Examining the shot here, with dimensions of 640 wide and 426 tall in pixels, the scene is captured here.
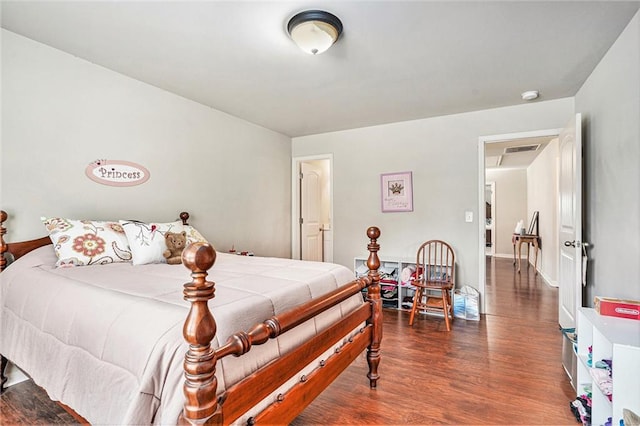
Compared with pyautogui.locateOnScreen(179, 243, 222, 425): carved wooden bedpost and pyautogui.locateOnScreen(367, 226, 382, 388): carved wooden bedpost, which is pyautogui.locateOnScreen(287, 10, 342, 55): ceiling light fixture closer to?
pyautogui.locateOnScreen(367, 226, 382, 388): carved wooden bedpost

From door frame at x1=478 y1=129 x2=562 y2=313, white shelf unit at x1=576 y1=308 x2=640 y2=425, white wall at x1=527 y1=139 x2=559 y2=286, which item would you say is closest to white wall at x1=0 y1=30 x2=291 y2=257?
door frame at x1=478 y1=129 x2=562 y2=313

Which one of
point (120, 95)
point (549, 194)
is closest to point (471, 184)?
point (549, 194)

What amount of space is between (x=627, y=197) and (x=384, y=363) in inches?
76.5

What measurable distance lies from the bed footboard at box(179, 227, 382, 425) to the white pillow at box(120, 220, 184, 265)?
1339mm

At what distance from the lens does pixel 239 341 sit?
103 cm

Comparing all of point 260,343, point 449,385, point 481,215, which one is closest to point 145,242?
point 260,343

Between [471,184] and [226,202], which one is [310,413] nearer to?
[226,202]

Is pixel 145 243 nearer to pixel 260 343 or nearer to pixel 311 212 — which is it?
pixel 260 343

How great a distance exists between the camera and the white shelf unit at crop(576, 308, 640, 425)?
136cm

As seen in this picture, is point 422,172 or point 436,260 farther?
point 422,172

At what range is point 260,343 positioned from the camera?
1105 millimetres

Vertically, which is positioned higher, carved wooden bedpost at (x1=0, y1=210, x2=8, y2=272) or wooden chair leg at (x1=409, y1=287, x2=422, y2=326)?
carved wooden bedpost at (x1=0, y1=210, x2=8, y2=272)

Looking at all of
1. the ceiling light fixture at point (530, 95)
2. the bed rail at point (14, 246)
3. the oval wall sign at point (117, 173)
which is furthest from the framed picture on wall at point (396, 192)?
Answer: the bed rail at point (14, 246)

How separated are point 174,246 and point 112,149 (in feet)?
3.41
